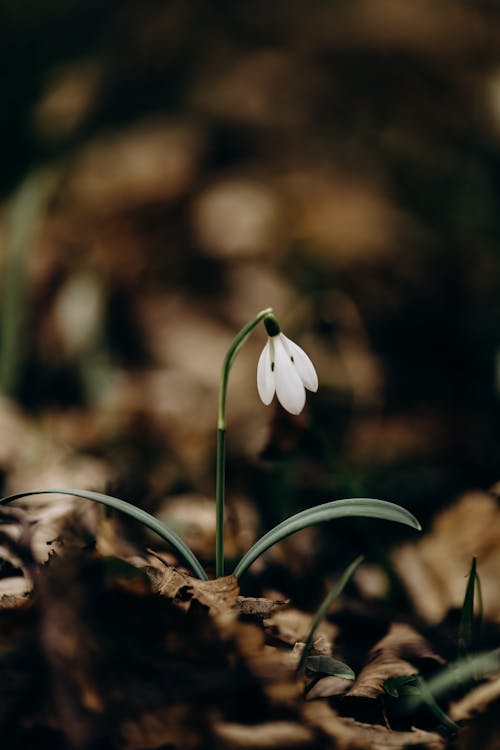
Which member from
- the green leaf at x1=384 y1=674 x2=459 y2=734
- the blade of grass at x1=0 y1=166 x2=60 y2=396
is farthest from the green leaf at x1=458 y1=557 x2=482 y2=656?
the blade of grass at x1=0 y1=166 x2=60 y2=396

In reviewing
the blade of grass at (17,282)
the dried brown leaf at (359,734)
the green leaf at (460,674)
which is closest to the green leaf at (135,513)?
the dried brown leaf at (359,734)

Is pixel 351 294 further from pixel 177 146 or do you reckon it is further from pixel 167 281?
pixel 177 146

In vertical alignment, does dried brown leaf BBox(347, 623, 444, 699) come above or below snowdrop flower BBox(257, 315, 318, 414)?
below

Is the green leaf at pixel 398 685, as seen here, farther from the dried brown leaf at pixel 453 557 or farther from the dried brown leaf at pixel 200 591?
the dried brown leaf at pixel 453 557

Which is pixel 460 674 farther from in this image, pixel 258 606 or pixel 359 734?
pixel 258 606

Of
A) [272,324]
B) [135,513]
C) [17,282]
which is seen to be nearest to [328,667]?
[135,513]

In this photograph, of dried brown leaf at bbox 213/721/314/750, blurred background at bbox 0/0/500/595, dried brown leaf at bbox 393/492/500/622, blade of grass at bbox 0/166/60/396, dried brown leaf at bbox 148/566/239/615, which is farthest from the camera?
blade of grass at bbox 0/166/60/396

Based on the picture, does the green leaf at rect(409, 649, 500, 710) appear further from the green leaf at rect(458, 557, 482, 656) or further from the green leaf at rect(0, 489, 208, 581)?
the green leaf at rect(0, 489, 208, 581)

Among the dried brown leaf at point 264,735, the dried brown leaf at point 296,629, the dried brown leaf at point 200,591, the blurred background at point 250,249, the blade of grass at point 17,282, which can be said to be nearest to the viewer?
the dried brown leaf at point 264,735
